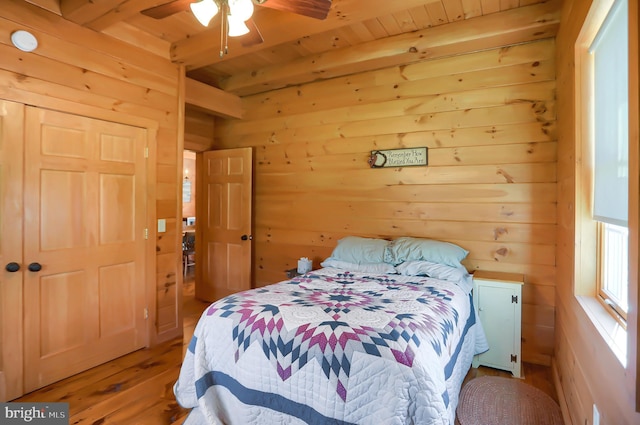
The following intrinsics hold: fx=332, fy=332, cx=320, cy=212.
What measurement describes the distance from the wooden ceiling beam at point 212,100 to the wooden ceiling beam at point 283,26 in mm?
439

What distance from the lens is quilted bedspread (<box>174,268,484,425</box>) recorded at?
1.35 m

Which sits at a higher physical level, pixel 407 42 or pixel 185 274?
pixel 407 42

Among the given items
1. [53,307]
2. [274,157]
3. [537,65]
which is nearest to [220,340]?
[53,307]

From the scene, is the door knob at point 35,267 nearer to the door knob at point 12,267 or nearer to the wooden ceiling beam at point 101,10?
the door knob at point 12,267

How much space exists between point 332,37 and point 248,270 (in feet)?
8.68

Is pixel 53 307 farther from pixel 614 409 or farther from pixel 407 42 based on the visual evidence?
pixel 407 42

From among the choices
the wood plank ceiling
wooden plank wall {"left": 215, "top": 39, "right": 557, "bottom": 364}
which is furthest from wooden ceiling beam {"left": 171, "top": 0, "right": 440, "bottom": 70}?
wooden plank wall {"left": 215, "top": 39, "right": 557, "bottom": 364}

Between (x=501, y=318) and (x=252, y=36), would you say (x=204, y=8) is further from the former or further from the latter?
(x=501, y=318)

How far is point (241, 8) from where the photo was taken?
1707 millimetres

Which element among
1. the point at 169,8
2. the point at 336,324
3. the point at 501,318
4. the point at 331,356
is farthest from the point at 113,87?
the point at 501,318

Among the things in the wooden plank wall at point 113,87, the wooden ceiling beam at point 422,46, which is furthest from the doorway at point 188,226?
the wooden ceiling beam at point 422,46

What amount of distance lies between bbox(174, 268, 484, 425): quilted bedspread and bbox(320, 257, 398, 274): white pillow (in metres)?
0.64

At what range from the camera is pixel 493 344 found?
2.57 m

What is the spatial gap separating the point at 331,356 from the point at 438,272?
4.55ft
